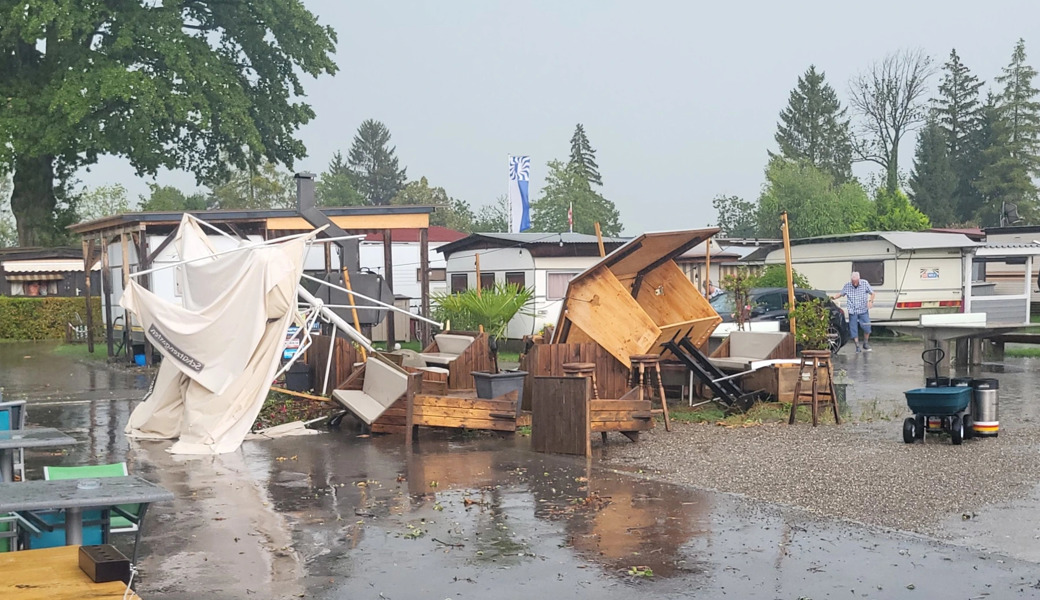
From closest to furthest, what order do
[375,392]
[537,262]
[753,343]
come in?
[375,392], [753,343], [537,262]

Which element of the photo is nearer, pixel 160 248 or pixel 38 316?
pixel 160 248

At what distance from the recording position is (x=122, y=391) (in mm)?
20344

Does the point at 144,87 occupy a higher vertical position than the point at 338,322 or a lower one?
higher

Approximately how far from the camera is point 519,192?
4441 centimetres

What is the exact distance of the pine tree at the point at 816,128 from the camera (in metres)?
89.5

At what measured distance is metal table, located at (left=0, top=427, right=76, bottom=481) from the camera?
7068mm

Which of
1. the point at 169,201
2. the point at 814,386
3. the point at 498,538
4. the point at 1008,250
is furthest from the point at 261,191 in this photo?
the point at 498,538

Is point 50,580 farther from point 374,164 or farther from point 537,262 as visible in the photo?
point 374,164

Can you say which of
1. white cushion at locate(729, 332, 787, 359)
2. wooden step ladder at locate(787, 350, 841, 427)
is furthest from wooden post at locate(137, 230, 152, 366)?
wooden step ladder at locate(787, 350, 841, 427)

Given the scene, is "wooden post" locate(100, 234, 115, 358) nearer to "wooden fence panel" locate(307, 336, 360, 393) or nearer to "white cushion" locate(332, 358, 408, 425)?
"wooden fence panel" locate(307, 336, 360, 393)

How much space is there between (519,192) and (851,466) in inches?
1341

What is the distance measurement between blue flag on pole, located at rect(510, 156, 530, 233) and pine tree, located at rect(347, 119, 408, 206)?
7780 centimetres

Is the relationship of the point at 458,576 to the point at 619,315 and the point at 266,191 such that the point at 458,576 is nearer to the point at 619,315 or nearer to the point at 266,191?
the point at 619,315

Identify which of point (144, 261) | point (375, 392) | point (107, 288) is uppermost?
point (144, 261)
